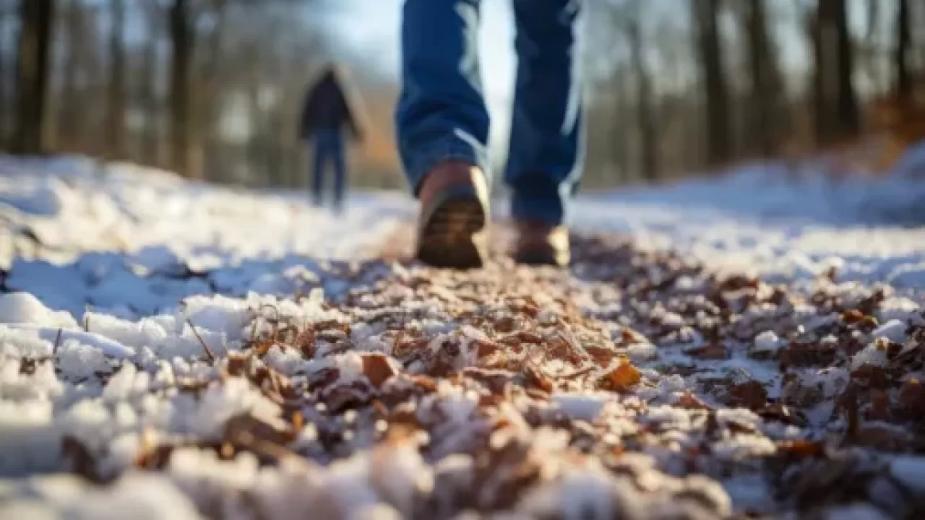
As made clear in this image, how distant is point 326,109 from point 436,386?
35.9 ft

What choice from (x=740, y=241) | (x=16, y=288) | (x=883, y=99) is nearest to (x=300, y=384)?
(x=16, y=288)

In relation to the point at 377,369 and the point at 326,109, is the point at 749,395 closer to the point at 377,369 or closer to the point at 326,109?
the point at 377,369

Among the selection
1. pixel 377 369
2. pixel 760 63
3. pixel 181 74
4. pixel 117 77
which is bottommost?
pixel 377 369

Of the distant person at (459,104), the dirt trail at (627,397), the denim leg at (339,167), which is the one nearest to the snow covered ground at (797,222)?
the dirt trail at (627,397)

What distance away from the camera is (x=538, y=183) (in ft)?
10.0

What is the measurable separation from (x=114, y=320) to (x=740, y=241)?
3.90 metres

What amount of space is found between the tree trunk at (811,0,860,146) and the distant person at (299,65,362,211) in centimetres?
914

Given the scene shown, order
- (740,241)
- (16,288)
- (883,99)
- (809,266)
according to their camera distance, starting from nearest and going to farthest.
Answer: (16,288), (809,266), (740,241), (883,99)

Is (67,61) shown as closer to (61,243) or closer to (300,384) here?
(61,243)

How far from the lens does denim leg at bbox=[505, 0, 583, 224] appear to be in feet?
9.48

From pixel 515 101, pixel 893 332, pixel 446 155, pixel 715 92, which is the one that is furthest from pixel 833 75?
pixel 893 332

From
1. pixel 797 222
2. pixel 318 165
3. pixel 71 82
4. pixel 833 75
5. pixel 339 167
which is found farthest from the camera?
pixel 71 82

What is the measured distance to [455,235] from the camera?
2.54 meters

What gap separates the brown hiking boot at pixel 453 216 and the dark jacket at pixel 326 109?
9.52 metres
